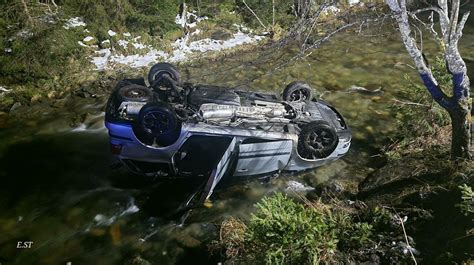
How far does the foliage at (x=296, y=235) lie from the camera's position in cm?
448

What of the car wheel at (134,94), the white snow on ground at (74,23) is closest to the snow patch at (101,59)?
the white snow on ground at (74,23)

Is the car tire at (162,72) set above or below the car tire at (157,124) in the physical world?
above

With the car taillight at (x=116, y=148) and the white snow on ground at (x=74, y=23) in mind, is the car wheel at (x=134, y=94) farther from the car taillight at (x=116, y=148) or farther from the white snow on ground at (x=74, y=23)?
the white snow on ground at (x=74, y=23)

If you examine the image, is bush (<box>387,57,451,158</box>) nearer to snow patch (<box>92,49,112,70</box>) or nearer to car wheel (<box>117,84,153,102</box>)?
car wheel (<box>117,84,153,102</box>)

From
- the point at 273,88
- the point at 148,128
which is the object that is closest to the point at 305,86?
the point at 273,88

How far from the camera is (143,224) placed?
6.68m

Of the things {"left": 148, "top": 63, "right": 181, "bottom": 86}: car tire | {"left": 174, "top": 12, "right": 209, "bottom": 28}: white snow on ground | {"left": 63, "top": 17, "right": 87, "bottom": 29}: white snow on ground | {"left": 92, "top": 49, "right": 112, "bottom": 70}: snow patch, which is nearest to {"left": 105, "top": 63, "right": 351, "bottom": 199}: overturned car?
{"left": 148, "top": 63, "right": 181, "bottom": 86}: car tire

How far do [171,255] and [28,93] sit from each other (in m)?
7.58

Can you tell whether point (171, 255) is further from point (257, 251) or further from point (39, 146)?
point (39, 146)

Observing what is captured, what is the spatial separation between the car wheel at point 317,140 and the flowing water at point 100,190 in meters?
0.70

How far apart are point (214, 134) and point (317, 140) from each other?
1.94 metres

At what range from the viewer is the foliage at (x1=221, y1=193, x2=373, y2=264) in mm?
4484

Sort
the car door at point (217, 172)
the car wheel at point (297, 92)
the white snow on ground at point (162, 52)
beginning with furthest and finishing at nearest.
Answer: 1. the white snow on ground at point (162, 52)
2. the car wheel at point (297, 92)
3. the car door at point (217, 172)

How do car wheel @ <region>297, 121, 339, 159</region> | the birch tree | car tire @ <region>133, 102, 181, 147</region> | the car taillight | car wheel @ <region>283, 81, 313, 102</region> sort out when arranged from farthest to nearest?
1. car wheel @ <region>283, 81, 313, 102</region>
2. car wheel @ <region>297, 121, 339, 159</region>
3. the car taillight
4. car tire @ <region>133, 102, 181, 147</region>
5. the birch tree
